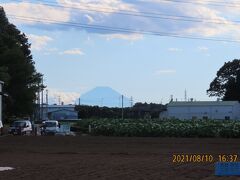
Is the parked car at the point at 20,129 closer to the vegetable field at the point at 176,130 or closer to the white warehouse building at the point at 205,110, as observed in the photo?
the vegetable field at the point at 176,130

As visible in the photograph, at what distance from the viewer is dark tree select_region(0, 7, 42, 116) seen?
80.7m

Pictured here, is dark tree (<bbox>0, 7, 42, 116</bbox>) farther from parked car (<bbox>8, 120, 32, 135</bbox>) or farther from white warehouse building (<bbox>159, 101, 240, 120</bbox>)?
white warehouse building (<bbox>159, 101, 240, 120</bbox>)

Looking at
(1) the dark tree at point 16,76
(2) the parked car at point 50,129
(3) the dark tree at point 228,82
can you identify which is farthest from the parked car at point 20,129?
(3) the dark tree at point 228,82

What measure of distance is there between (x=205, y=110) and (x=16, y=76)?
5051 centimetres

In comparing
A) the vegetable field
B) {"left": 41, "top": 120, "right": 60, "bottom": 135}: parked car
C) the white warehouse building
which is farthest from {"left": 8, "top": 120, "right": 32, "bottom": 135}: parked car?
the white warehouse building

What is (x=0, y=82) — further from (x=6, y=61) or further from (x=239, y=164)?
(x=239, y=164)

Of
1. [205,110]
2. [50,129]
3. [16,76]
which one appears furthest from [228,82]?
[50,129]

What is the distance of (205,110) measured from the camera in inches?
4749

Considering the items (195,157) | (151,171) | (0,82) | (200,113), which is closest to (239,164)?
(151,171)

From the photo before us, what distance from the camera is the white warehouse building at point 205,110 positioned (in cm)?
11600

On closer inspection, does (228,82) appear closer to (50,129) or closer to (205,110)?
(205,110)

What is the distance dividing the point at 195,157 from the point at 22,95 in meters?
60.4

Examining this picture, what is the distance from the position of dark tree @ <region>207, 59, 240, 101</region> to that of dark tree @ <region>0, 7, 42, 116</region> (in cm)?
5972

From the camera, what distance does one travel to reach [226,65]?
139m
